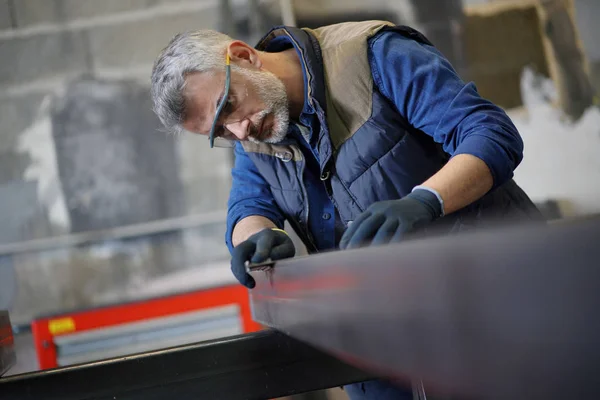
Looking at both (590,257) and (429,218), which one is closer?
(590,257)

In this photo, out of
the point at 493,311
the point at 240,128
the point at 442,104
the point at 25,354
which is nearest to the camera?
the point at 493,311

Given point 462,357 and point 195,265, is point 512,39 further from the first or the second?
point 462,357

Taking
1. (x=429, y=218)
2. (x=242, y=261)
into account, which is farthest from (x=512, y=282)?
(x=242, y=261)

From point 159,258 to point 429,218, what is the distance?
316 centimetres

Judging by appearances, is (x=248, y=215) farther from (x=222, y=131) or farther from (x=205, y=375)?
(x=205, y=375)

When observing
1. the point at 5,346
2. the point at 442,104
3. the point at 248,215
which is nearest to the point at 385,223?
the point at 442,104

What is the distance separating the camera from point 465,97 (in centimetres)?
132

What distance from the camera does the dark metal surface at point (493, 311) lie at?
1.13 feet

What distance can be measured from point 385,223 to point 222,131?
0.70m

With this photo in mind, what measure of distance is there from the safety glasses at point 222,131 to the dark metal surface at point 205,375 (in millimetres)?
491

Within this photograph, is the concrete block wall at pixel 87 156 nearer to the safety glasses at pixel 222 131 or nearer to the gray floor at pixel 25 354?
the gray floor at pixel 25 354

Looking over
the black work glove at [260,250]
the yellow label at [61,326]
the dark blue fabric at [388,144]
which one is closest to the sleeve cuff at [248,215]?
the dark blue fabric at [388,144]

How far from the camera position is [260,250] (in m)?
1.49

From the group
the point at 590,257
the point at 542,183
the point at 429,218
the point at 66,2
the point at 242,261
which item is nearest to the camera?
the point at 590,257
